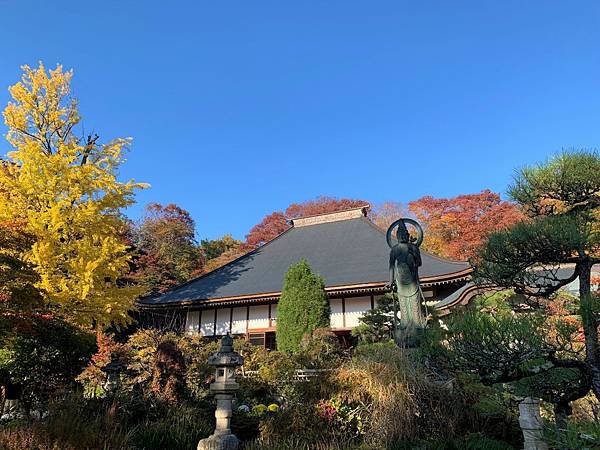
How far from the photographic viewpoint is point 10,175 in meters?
11.5

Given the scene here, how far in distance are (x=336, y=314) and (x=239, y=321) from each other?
143 inches

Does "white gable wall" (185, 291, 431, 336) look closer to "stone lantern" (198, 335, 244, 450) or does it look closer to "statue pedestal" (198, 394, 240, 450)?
"stone lantern" (198, 335, 244, 450)

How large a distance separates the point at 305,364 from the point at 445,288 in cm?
621

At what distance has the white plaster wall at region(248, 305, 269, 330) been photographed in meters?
15.1

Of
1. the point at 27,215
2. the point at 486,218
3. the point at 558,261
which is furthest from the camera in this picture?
the point at 486,218

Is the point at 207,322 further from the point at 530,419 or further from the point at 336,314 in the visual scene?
the point at 530,419

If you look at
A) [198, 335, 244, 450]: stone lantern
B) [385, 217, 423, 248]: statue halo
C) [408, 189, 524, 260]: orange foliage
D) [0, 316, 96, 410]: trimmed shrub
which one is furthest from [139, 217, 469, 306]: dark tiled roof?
[198, 335, 244, 450]: stone lantern

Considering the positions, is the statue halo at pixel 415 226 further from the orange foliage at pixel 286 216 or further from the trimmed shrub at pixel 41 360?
the orange foliage at pixel 286 216

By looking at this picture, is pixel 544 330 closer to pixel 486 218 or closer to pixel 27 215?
pixel 27 215

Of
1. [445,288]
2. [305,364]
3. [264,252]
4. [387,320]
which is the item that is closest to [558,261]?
[305,364]

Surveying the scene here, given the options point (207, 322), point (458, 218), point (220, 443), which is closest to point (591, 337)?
point (220, 443)

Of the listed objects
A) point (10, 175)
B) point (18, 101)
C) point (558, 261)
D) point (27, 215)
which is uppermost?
point (18, 101)

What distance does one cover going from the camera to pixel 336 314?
1415 centimetres

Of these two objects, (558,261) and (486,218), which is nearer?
(558,261)
